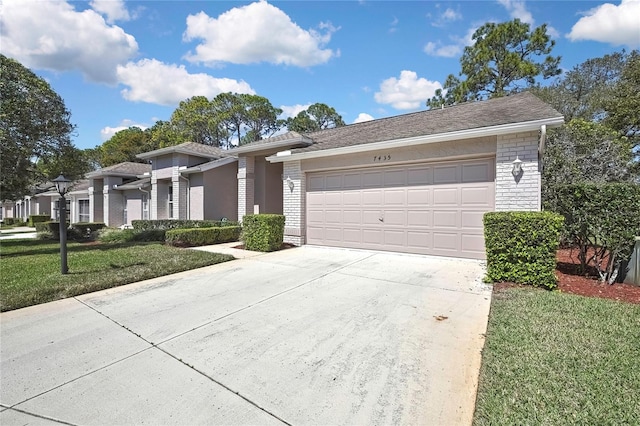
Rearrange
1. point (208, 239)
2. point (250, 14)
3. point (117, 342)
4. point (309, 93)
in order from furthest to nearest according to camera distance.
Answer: point (309, 93), point (208, 239), point (250, 14), point (117, 342)

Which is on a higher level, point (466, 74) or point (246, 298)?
point (466, 74)

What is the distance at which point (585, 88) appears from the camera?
23469mm

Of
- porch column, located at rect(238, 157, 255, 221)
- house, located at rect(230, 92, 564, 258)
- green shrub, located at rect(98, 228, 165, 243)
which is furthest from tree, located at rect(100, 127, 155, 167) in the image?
house, located at rect(230, 92, 564, 258)

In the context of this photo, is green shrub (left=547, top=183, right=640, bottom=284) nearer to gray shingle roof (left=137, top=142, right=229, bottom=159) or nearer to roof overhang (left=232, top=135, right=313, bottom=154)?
roof overhang (left=232, top=135, right=313, bottom=154)

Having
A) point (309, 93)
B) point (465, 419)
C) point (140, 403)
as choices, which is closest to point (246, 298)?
point (140, 403)

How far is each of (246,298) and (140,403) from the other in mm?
2674

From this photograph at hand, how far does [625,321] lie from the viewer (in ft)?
12.4

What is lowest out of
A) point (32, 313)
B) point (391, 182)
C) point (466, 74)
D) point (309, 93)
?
point (32, 313)

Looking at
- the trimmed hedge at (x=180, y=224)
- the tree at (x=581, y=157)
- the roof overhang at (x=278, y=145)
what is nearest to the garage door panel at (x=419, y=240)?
the tree at (x=581, y=157)

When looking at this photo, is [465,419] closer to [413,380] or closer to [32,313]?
[413,380]

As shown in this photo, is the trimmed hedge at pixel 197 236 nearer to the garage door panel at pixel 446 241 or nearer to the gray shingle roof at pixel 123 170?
the garage door panel at pixel 446 241

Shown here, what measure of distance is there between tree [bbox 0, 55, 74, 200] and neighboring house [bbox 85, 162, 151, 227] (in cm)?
775

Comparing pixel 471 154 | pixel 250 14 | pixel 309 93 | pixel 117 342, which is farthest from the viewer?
pixel 309 93

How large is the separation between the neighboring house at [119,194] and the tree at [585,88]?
2784 centimetres
